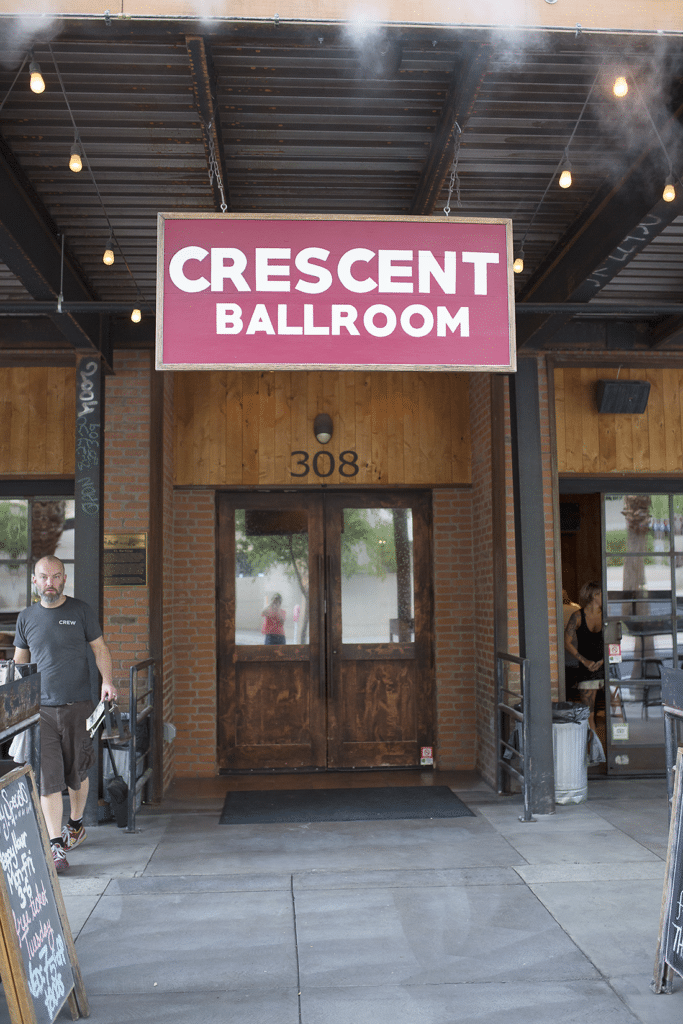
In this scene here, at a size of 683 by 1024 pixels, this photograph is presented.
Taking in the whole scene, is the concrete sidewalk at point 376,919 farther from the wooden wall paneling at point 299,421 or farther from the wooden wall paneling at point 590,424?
the wooden wall paneling at point 299,421

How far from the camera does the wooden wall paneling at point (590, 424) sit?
709 cm

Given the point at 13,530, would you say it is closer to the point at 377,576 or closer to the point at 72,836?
the point at 72,836

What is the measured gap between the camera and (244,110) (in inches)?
157

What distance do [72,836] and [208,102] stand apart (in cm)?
435

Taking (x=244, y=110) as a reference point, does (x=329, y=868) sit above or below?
below

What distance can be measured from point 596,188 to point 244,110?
2.05 m

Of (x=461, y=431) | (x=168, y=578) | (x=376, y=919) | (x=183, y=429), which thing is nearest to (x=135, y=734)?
(x=168, y=578)

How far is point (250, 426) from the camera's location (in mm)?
7566

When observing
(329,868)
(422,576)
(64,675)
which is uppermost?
(422,576)

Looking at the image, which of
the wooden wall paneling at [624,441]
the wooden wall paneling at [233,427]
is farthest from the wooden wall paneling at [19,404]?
the wooden wall paneling at [624,441]

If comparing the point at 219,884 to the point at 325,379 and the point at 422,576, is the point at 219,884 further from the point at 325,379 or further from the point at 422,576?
the point at 325,379

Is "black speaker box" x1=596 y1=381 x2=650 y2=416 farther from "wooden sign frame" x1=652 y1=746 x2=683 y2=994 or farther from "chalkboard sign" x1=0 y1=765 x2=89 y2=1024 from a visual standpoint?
"chalkboard sign" x1=0 y1=765 x2=89 y2=1024

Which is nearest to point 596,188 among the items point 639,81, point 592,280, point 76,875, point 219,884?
point 592,280

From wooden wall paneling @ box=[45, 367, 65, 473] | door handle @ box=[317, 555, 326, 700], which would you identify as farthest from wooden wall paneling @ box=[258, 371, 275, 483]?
wooden wall paneling @ box=[45, 367, 65, 473]
